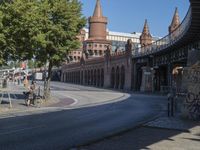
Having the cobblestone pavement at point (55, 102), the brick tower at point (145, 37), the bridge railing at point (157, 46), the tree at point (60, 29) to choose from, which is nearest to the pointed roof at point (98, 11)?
the brick tower at point (145, 37)

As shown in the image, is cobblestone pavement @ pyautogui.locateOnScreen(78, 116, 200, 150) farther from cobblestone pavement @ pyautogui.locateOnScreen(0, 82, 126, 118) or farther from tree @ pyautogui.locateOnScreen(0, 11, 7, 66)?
tree @ pyautogui.locateOnScreen(0, 11, 7, 66)

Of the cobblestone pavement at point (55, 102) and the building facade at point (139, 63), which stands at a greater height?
the building facade at point (139, 63)

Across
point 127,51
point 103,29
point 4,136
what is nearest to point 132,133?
point 4,136

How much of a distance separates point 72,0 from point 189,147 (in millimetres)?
30212

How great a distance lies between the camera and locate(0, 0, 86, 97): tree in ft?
96.6

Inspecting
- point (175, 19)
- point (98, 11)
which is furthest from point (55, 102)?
point (98, 11)

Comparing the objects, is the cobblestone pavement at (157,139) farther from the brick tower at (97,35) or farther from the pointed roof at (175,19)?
the brick tower at (97,35)

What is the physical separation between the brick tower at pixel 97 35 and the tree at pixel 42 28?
110m

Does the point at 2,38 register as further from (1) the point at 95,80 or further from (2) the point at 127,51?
(1) the point at 95,80

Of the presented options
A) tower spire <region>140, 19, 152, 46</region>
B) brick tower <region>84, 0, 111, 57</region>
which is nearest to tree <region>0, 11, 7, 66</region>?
tower spire <region>140, 19, 152, 46</region>

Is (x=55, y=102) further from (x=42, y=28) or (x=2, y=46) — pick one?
(x=2, y=46)

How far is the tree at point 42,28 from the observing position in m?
29.5

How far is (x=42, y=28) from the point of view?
1410 inches

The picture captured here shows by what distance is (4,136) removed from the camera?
15445 mm
